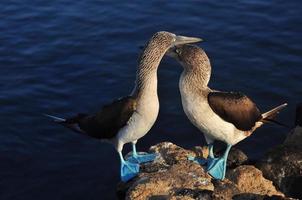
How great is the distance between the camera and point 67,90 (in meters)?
11.7

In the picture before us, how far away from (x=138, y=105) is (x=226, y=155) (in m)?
1.49

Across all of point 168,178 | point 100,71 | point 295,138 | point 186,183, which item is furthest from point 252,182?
point 100,71

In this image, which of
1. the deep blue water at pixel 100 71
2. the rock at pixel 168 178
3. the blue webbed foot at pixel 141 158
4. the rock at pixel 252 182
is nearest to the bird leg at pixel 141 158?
the blue webbed foot at pixel 141 158

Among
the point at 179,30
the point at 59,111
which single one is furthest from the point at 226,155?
the point at 179,30

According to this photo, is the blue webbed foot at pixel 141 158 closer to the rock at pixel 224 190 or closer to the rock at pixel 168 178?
the rock at pixel 168 178

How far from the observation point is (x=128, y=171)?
25.4ft

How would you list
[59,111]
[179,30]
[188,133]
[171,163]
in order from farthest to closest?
[179,30]
[59,111]
[188,133]
[171,163]

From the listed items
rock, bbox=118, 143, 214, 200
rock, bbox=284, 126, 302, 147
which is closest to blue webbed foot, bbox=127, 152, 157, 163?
rock, bbox=118, 143, 214, 200

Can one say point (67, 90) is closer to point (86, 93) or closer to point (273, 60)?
point (86, 93)

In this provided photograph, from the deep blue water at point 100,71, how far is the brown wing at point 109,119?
1.24 metres

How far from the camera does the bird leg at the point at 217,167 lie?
7527 millimetres

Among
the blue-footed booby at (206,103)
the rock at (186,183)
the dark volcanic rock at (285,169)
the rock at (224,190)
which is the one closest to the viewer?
the rock at (224,190)

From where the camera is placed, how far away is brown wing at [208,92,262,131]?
746cm

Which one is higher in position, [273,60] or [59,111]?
[273,60]
